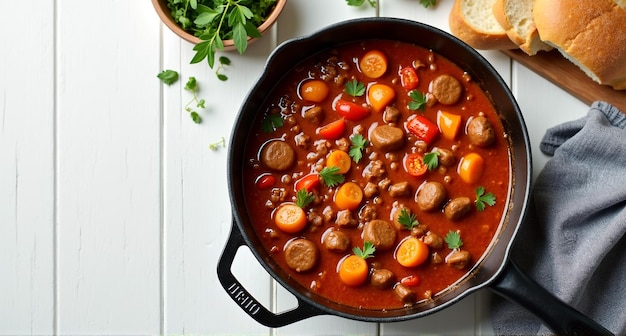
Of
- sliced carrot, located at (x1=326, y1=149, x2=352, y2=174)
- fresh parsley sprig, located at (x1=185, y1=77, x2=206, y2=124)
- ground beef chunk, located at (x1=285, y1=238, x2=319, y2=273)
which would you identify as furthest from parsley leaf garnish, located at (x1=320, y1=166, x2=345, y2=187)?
fresh parsley sprig, located at (x1=185, y1=77, x2=206, y2=124)

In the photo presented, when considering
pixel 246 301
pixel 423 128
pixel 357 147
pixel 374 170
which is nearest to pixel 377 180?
pixel 374 170

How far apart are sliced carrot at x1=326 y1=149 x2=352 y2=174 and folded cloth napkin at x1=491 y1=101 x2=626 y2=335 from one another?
76 centimetres

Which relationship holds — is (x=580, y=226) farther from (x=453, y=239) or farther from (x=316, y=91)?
(x=316, y=91)

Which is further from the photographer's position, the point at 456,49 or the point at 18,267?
the point at 18,267

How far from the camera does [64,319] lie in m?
3.00

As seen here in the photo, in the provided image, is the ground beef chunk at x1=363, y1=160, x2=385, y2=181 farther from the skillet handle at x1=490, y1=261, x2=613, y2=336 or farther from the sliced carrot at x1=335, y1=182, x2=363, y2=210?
the skillet handle at x1=490, y1=261, x2=613, y2=336

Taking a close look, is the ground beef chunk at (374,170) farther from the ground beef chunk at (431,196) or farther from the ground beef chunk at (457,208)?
the ground beef chunk at (457,208)

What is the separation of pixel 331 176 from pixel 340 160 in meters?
0.07

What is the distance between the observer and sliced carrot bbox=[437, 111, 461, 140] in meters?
2.77

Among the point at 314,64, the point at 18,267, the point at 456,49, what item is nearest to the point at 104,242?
the point at 18,267

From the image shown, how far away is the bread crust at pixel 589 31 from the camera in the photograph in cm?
262

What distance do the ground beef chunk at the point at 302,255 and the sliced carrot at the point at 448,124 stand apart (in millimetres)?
668

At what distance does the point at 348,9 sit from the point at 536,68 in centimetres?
80

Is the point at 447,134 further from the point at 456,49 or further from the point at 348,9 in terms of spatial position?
the point at 348,9
